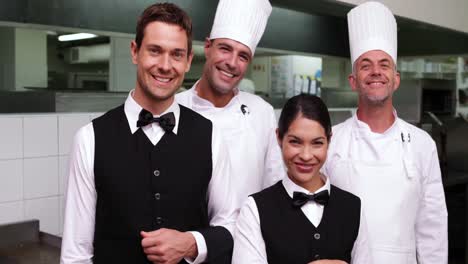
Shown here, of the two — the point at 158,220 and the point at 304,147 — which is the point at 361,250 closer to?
the point at 304,147

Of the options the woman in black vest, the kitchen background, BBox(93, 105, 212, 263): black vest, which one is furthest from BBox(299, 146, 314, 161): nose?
the kitchen background

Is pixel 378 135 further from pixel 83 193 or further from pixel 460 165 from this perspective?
pixel 460 165

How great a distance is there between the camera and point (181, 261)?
1199 millimetres

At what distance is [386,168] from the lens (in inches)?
63.7

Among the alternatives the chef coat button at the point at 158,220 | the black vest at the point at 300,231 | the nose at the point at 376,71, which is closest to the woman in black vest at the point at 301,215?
the black vest at the point at 300,231

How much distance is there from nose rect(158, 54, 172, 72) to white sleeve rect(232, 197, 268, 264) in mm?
441

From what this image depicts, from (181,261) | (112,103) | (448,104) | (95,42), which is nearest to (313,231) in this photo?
(181,261)

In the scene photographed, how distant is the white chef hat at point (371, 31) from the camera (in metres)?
1.68

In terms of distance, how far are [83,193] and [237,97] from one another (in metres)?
0.68

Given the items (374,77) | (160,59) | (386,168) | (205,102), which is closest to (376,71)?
(374,77)

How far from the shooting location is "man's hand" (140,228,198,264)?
1.11 metres

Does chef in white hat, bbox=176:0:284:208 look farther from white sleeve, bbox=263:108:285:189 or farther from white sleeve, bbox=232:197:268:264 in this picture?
white sleeve, bbox=232:197:268:264

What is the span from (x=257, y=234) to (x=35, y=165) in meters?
1.26

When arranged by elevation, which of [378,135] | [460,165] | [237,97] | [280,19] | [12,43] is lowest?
[460,165]
